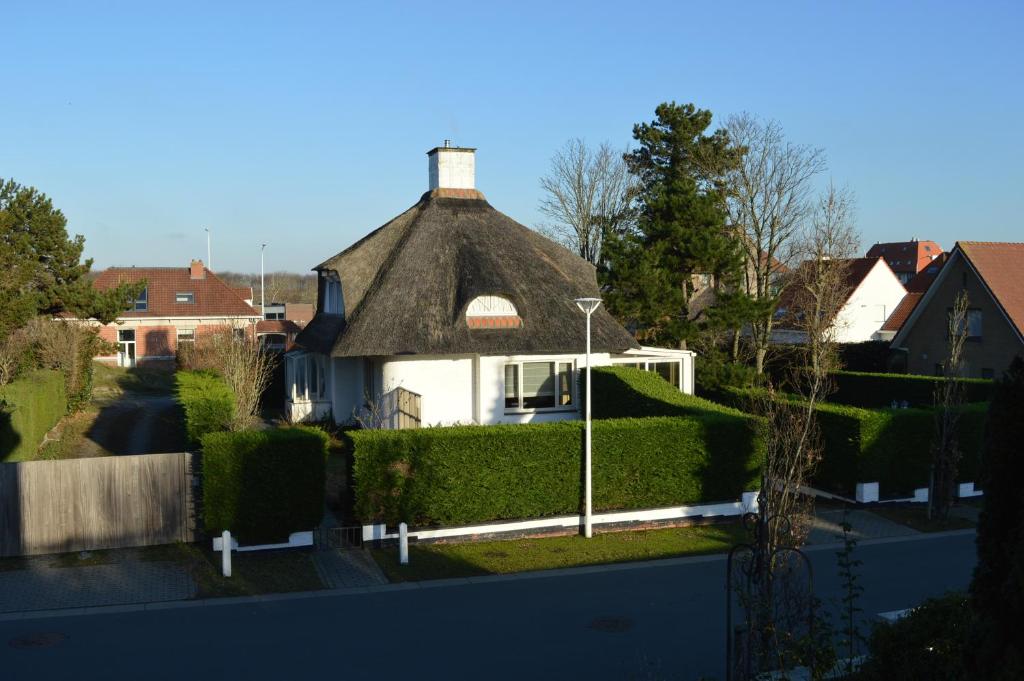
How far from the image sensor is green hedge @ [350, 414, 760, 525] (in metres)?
15.5

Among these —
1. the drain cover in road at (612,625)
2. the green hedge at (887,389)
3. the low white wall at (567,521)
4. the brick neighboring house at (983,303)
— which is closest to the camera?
the drain cover in road at (612,625)

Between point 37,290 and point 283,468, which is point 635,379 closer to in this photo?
point 283,468

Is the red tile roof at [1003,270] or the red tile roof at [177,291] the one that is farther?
the red tile roof at [177,291]

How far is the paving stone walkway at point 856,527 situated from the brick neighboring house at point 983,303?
17.3 m

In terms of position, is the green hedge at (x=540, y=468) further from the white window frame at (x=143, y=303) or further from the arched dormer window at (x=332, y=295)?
the white window frame at (x=143, y=303)

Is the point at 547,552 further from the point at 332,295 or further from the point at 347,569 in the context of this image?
the point at 332,295

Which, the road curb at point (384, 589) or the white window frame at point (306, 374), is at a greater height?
the white window frame at point (306, 374)

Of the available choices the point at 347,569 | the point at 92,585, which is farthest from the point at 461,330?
the point at 92,585

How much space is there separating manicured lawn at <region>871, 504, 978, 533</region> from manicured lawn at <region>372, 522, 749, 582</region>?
3785mm

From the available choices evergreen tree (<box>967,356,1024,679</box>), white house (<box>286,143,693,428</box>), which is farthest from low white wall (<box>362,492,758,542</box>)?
evergreen tree (<box>967,356,1024,679</box>)

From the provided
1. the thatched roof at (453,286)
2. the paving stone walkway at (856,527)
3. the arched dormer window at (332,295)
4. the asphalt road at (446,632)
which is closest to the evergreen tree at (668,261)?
the thatched roof at (453,286)

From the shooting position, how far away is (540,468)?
16.4m

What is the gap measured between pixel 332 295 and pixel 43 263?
11763mm

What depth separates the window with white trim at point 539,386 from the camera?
24.5 m
